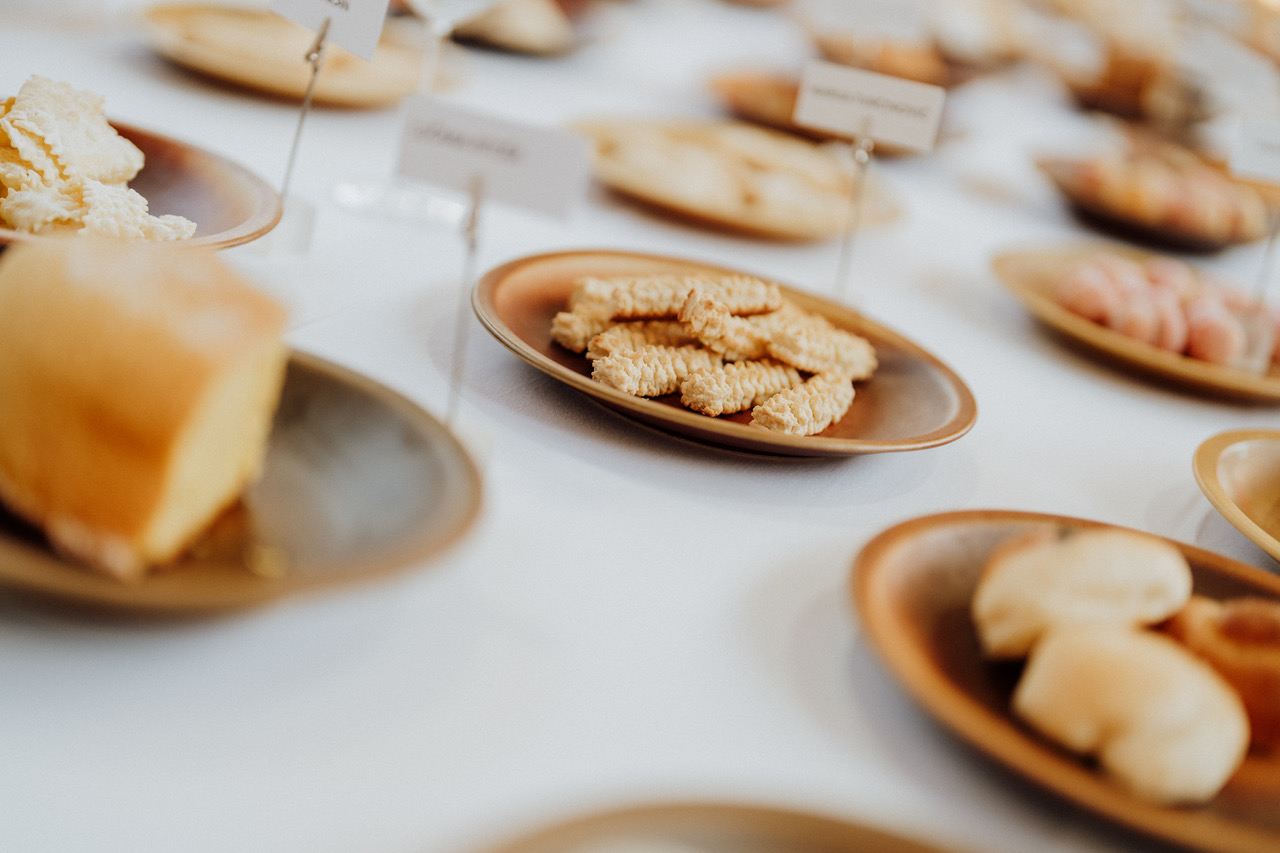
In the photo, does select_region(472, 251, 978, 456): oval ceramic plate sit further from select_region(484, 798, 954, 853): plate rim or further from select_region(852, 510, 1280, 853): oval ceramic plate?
select_region(484, 798, 954, 853): plate rim

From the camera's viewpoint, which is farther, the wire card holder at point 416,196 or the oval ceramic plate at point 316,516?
the wire card holder at point 416,196

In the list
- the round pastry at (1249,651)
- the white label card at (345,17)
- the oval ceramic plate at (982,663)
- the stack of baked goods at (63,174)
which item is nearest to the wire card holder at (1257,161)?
the oval ceramic plate at (982,663)

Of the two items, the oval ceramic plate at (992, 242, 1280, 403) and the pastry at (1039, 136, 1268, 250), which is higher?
the pastry at (1039, 136, 1268, 250)

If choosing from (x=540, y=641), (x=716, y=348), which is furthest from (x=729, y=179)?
(x=540, y=641)

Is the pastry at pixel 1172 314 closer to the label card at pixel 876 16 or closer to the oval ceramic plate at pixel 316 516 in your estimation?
the label card at pixel 876 16

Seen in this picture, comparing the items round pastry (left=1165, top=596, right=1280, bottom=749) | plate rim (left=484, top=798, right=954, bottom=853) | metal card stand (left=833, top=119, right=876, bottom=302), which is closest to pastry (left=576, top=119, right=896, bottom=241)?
metal card stand (left=833, top=119, right=876, bottom=302)

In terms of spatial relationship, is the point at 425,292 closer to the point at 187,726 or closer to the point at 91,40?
the point at 187,726

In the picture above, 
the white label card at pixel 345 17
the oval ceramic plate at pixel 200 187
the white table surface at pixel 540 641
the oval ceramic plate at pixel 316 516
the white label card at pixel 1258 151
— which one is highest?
the white label card at pixel 1258 151
